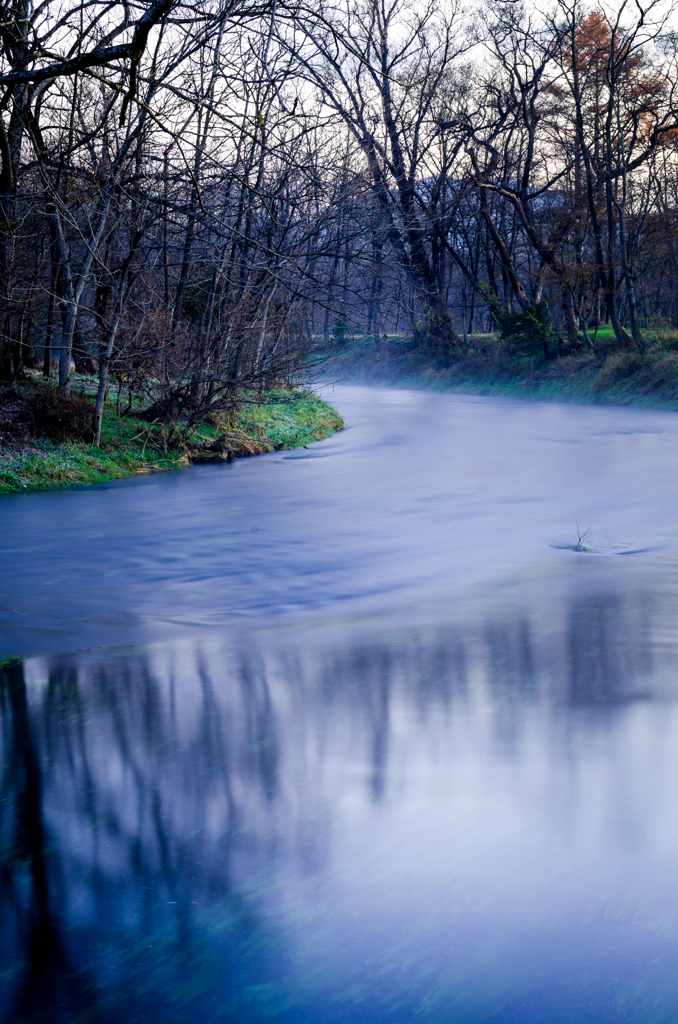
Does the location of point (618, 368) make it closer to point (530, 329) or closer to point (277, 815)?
point (530, 329)

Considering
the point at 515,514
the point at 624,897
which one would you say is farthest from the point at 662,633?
the point at 515,514

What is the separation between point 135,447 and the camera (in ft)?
57.8

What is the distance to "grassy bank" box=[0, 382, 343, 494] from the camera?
15281mm

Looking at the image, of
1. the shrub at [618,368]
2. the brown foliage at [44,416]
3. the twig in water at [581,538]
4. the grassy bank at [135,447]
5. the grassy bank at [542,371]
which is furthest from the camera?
the shrub at [618,368]

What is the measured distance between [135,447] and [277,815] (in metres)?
13.6

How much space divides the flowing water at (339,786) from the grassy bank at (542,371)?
425 inches

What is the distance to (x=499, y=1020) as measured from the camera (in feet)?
10.7

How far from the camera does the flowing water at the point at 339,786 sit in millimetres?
3479

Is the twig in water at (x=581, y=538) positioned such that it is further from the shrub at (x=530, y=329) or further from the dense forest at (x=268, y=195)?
the shrub at (x=530, y=329)

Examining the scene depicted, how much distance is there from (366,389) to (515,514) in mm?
34325

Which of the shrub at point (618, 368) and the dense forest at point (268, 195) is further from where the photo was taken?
the shrub at point (618, 368)

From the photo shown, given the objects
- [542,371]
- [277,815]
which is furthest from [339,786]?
[542,371]

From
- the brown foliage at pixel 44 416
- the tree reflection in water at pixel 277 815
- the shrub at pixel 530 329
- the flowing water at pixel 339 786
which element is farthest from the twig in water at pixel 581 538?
the shrub at pixel 530 329

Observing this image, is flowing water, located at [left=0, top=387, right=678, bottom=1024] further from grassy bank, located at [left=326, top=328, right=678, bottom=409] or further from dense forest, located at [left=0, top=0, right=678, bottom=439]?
grassy bank, located at [left=326, top=328, right=678, bottom=409]
